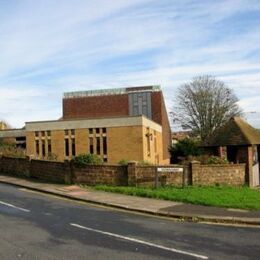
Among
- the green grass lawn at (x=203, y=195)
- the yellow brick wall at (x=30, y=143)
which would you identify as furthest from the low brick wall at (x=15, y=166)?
the yellow brick wall at (x=30, y=143)

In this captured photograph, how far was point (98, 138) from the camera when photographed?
2424 inches

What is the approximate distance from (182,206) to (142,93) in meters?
70.0

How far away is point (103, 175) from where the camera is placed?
2339 centimetres

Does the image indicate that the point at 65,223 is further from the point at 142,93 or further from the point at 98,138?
the point at 142,93

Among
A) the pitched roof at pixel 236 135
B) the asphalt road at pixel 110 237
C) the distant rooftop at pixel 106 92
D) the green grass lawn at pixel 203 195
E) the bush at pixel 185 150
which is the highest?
Answer: the distant rooftop at pixel 106 92

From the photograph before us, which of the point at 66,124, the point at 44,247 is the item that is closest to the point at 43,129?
the point at 66,124

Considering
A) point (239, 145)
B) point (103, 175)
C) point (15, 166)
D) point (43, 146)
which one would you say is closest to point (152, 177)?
point (103, 175)

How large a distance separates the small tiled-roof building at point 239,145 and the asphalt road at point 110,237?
13.5 meters

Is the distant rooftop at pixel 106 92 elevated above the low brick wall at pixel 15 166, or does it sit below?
above

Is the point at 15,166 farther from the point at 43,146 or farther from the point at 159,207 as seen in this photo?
the point at 43,146

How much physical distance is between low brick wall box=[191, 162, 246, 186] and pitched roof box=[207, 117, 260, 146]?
4761mm

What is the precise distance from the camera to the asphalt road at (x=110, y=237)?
980 centimetres

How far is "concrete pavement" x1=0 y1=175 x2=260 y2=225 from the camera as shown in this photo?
1457 centimetres

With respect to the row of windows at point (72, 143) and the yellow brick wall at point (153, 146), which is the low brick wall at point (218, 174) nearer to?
the yellow brick wall at point (153, 146)
